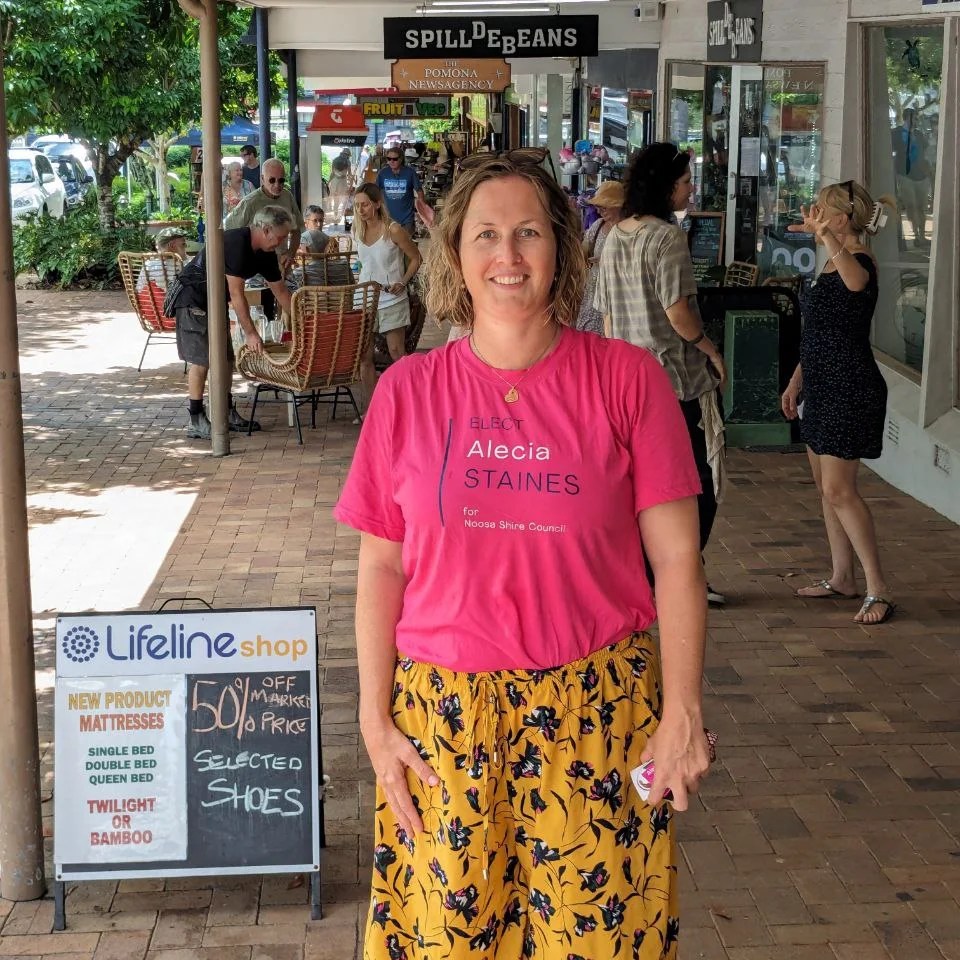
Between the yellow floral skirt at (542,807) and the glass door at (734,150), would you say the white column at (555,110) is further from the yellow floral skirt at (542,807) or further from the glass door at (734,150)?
the yellow floral skirt at (542,807)


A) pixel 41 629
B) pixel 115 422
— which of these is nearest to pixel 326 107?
pixel 115 422

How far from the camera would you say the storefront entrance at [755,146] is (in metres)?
11.2

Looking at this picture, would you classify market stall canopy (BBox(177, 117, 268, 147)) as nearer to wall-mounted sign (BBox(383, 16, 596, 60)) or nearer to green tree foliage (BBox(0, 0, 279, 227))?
green tree foliage (BBox(0, 0, 279, 227))

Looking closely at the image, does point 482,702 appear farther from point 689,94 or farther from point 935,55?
point 689,94

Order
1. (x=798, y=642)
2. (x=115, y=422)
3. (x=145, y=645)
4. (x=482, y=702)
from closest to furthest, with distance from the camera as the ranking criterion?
(x=482, y=702) < (x=145, y=645) < (x=798, y=642) < (x=115, y=422)

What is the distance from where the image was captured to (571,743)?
2646 millimetres

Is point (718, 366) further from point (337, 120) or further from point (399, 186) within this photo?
point (337, 120)

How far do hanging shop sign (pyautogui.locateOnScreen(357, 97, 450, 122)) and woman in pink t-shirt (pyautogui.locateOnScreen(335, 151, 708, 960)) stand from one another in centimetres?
3567

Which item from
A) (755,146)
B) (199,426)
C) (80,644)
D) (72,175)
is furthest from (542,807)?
(72,175)

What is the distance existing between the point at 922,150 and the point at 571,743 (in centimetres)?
743

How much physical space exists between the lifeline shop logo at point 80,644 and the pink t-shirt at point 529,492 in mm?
1473

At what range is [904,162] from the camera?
9.52m

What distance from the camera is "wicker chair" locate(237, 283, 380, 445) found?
32.4 ft

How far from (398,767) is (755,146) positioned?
1088cm
